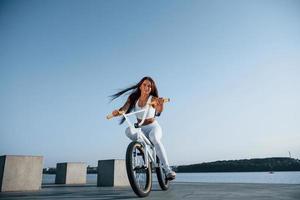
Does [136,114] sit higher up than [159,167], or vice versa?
[136,114]

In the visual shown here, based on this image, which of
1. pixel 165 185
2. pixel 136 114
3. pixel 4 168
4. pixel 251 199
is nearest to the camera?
pixel 251 199

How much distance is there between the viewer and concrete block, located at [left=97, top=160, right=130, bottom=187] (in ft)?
36.8

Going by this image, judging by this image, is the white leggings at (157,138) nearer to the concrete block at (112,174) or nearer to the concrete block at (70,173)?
the concrete block at (112,174)

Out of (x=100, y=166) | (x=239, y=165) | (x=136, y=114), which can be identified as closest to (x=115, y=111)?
(x=136, y=114)

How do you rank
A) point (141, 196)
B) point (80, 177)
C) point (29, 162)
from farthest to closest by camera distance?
point (80, 177) → point (29, 162) → point (141, 196)

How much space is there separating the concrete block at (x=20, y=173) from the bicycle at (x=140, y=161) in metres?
4.43

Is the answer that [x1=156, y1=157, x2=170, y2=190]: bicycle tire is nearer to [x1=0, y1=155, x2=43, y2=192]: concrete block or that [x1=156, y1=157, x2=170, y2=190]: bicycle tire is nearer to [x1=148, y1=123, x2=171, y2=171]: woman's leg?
[x1=148, y1=123, x2=171, y2=171]: woman's leg

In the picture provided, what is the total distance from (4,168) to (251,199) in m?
7.36

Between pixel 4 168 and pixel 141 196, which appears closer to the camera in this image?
pixel 141 196

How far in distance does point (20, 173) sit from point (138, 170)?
4.95 metres

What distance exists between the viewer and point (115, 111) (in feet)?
20.9

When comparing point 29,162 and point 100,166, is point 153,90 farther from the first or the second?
point 100,166

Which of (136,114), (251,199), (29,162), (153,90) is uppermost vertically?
(153,90)

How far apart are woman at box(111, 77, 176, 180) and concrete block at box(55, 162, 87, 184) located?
8335 mm
